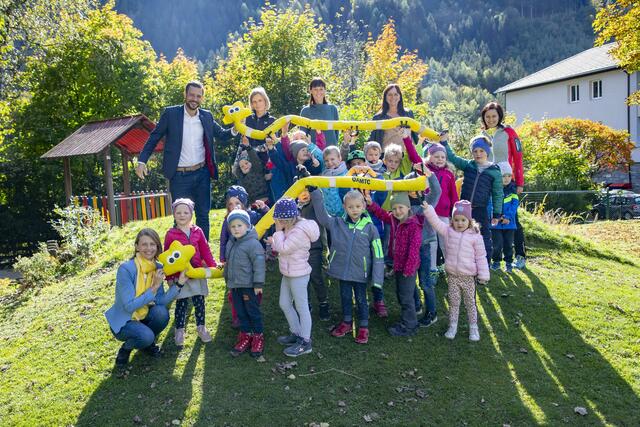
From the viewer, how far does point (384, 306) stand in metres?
6.82

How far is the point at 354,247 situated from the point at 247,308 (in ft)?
4.57

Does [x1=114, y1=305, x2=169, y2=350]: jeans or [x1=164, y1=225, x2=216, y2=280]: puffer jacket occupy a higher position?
[x1=164, y1=225, x2=216, y2=280]: puffer jacket

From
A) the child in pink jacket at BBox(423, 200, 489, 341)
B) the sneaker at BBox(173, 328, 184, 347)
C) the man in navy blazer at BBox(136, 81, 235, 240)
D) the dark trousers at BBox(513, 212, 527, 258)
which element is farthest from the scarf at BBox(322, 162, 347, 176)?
the dark trousers at BBox(513, 212, 527, 258)

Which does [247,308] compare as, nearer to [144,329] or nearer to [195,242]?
[195,242]

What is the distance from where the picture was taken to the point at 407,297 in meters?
6.20

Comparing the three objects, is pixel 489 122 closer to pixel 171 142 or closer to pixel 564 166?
pixel 171 142

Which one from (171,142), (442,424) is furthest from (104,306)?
(442,424)

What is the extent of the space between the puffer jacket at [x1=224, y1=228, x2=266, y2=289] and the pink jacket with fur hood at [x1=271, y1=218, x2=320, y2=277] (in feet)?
0.76

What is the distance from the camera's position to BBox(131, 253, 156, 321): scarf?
18.4 feet

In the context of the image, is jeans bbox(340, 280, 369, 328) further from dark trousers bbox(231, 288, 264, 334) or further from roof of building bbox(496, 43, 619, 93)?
roof of building bbox(496, 43, 619, 93)

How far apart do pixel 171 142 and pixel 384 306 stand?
3.60 metres

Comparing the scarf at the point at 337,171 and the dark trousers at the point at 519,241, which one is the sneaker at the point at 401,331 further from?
the dark trousers at the point at 519,241

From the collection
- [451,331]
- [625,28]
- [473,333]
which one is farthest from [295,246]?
[625,28]

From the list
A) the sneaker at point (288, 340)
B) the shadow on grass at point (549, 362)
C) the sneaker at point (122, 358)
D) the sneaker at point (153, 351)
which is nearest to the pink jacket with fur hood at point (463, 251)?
the shadow on grass at point (549, 362)
